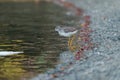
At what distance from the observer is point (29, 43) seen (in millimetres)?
19266

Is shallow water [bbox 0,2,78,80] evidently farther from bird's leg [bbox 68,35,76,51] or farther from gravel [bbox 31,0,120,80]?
gravel [bbox 31,0,120,80]

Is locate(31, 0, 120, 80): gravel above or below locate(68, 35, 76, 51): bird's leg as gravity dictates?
above

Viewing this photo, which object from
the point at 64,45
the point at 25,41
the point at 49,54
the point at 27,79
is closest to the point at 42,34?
the point at 25,41

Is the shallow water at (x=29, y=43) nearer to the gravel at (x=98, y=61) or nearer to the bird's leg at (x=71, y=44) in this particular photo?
the bird's leg at (x=71, y=44)

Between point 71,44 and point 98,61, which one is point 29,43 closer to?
point 71,44

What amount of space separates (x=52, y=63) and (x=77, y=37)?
4.14m

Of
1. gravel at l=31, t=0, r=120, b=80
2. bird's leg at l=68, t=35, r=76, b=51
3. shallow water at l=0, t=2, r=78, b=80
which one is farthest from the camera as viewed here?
bird's leg at l=68, t=35, r=76, b=51

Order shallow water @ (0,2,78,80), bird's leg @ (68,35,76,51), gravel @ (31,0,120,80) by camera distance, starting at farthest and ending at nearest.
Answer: bird's leg @ (68,35,76,51) < shallow water @ (0,2,78,80) < gravel @ (31,0,120,80)

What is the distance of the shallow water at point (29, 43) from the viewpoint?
14.9 meters

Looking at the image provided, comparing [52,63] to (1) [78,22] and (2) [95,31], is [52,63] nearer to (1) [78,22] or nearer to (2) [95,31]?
(2) [95,31]

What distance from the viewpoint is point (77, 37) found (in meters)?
19.5

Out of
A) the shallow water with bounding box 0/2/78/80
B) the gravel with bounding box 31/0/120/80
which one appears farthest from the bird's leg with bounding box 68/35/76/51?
the gravel with bounding box 31/0/120/80

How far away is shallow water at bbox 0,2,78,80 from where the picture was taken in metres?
14.9

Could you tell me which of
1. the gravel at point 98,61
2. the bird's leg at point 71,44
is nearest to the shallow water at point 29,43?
the bird's leg at point 71,44
